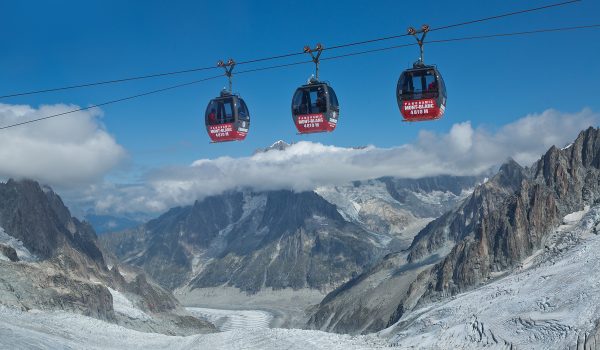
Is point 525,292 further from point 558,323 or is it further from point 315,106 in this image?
point 315,106

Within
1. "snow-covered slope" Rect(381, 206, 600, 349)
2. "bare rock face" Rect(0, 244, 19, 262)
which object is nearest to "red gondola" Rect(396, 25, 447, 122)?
"snow-covered slope" Rect(381, 206, 600, 349)

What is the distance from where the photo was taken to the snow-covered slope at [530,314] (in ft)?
319

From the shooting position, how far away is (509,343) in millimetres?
100750

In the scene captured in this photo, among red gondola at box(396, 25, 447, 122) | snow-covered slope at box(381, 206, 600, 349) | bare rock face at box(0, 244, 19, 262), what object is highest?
red gondola at box(396, 25, 447, 122)

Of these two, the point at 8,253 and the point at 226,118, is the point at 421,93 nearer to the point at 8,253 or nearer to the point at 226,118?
the point at 226,118

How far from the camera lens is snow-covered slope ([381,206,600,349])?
319ft

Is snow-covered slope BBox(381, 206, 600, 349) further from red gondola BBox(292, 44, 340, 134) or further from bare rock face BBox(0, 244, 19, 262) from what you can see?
bare rock face BBox(0, 244, 19, 262)

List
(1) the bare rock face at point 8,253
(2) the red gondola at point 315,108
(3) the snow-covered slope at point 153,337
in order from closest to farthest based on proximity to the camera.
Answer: (2) the red gondola at point 315,108 < (3) the snow-covered slope at point 153,337 < (1) the bare rock face at point 8,253

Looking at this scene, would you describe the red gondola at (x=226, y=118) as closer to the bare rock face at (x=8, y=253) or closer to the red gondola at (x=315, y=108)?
the red gondola at (x=315, y=108)

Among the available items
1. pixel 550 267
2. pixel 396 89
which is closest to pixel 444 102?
pixel 396 89

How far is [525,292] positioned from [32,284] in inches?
4738

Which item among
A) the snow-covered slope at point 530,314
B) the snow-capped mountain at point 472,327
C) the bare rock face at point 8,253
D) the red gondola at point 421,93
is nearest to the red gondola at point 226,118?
the red gondola at point 421,93

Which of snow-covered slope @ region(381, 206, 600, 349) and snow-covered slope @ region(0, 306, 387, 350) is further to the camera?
snow-covered slope @ region(381, 206, 600, 349)

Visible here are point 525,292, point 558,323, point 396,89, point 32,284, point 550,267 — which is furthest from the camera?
point 32,284
